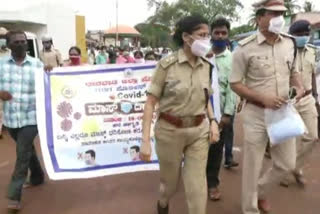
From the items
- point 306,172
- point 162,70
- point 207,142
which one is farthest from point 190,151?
point 306,172

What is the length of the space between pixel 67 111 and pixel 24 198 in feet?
3.37

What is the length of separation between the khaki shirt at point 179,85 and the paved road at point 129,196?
139cm

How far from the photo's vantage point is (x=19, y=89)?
4.93 metres

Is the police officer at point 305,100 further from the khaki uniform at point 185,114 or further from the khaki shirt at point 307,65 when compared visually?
the khaki uniform at point 185,114

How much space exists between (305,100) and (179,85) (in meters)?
2.09

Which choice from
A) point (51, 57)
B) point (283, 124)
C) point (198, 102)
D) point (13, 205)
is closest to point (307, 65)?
point (283, 124)

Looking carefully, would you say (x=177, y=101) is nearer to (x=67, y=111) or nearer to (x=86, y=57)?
(x=67, y=111)

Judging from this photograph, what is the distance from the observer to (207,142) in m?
3.97

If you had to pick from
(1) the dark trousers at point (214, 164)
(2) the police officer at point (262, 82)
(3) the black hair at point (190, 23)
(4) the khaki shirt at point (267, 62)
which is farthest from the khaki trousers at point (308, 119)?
(3) the black hair at point (190, 23)

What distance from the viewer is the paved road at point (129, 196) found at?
4898mm

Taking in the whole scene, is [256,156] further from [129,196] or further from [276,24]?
[129,196]

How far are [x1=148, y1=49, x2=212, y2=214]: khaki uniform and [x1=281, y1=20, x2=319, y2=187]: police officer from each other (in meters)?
1.76


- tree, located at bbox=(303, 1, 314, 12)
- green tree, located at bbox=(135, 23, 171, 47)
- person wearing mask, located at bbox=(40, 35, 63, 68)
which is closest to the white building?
person wearing mask, located at bbox=(40, 35, 63, 68)

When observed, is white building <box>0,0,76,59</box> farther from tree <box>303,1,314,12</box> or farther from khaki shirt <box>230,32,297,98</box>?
tree <box>303,1,314,12</box>
